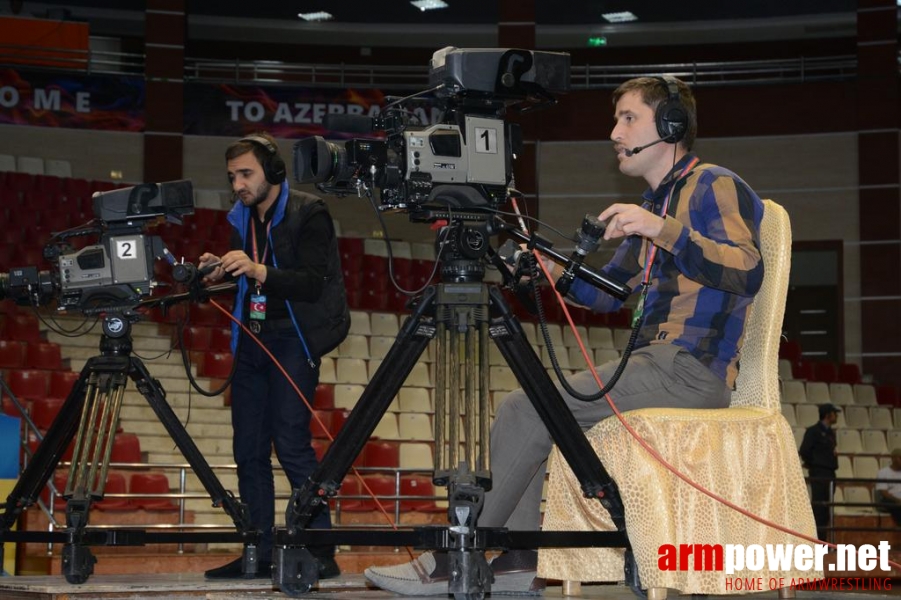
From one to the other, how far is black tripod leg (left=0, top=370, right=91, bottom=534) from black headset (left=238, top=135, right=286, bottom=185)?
28.0 inches

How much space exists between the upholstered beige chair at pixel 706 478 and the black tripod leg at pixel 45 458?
50.4 inches

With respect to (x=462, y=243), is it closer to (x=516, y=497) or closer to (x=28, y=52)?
(x=516, y=497)

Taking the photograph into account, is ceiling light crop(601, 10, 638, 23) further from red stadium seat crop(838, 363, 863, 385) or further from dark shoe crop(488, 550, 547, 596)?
dark shoe crop(488, 550, 547, 596)

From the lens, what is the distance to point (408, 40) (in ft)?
43.9

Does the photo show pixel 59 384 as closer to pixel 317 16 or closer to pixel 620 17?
pixel 317 16

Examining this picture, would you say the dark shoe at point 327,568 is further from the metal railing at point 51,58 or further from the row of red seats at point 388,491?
the metal railing at point 51,58

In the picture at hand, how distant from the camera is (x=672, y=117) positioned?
2293 millimetres

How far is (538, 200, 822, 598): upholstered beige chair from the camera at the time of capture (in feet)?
6.95

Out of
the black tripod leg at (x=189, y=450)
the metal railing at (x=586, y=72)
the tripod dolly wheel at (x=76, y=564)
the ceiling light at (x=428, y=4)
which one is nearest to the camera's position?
the tripod dolly wheel at (x=76, y=564)

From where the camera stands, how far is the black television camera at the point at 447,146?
2.05 m

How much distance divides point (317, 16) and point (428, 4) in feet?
4.40

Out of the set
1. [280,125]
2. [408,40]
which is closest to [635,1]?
[408,40]

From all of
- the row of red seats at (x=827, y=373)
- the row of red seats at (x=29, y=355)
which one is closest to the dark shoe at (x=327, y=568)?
the row of red seats at (x=29, y=355)

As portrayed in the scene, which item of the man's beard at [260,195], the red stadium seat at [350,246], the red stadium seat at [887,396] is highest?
the red stadium seat at [350,246]
